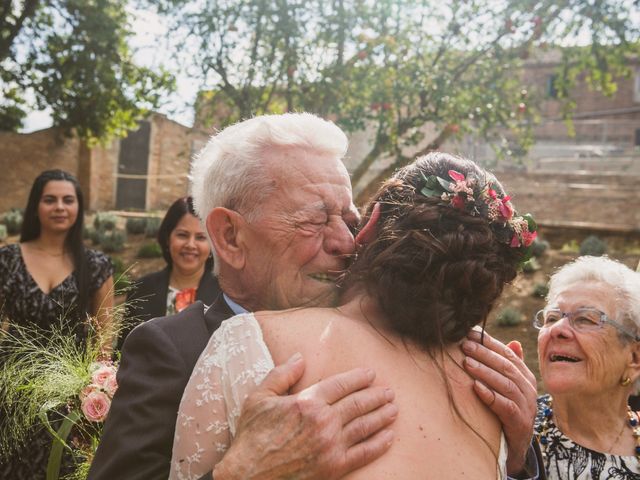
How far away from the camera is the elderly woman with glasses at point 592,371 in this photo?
2.96m

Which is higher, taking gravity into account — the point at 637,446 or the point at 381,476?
the point at 381,476

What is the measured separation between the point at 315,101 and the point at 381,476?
7.97m

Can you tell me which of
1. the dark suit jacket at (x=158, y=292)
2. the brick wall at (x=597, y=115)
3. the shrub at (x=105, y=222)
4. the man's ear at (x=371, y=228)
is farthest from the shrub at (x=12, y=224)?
the brick wall at (x=597, y=115)

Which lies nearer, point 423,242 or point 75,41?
point 423,242

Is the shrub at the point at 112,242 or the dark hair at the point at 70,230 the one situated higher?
the dark hair at the point at 70,230

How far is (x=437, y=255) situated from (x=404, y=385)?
11.9 inches

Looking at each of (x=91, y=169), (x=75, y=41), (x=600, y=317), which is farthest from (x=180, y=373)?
(x=91, y=169)

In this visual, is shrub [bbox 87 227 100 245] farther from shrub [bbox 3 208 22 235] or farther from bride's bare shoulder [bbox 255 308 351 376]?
bride's bare shoulder [bbox 255 308 351 376]

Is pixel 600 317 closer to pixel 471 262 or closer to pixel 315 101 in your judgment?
pixel 471 262

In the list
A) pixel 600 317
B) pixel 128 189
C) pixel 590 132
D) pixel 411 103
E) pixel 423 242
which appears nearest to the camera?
pixel 423 242

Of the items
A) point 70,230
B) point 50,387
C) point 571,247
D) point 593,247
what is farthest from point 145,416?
point 571,247

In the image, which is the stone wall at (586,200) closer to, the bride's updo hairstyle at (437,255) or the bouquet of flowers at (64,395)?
the bouquet of flowers at (64,395)

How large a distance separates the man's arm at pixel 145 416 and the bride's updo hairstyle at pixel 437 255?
1.69ft

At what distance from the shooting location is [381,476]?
1414 millimetres
